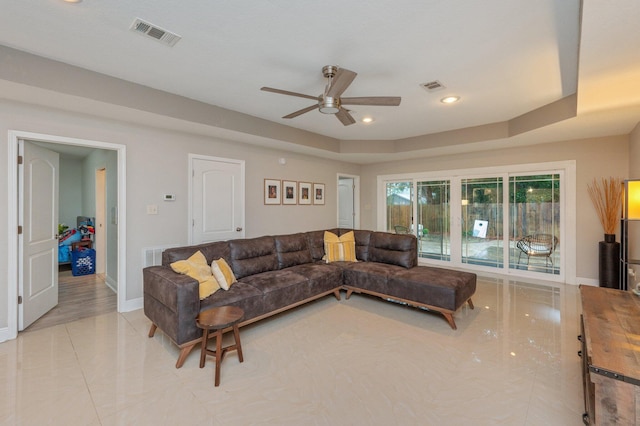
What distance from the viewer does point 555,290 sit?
4.36 meters

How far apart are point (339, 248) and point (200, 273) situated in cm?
233

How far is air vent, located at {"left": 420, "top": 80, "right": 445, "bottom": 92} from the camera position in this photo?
120 inches

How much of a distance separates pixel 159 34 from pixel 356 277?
133 inches

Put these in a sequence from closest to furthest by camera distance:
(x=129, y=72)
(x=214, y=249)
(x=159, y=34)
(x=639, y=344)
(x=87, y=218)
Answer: (x=639, y=344) < (x=159, y=34) < (x=129, y=72) < (x=214, y=249) < (x=87, y=218)

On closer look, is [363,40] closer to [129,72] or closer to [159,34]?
[159,34]

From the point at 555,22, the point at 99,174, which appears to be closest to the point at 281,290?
the point at 555,22

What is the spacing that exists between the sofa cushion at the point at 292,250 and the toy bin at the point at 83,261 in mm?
3995

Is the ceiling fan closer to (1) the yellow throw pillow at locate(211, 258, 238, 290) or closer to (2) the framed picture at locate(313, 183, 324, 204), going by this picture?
(1) the yellow throw pillow at locate(211, 258, 238, 290)

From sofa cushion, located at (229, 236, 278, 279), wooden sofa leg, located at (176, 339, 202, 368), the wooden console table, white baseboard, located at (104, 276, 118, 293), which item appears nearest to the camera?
the wooden console table

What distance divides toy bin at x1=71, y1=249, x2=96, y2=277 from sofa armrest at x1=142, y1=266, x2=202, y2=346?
391 cm

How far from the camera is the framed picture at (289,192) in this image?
542 centimetres

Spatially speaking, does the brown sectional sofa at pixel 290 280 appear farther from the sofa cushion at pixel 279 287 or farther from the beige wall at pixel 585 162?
the beige wall at pixel 585 162

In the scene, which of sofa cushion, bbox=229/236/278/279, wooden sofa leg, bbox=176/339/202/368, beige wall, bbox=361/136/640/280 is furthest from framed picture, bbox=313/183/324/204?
wooden sofa leg, bbox=176/339/202/368

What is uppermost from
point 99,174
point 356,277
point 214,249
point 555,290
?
point 99,174
